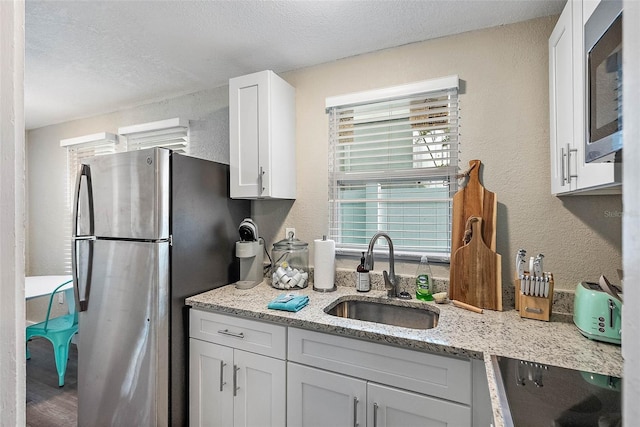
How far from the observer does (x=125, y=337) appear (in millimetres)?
1760

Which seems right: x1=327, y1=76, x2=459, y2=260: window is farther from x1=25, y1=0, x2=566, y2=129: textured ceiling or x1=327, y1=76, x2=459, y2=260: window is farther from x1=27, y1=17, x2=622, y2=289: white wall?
x1=25, y1=0, x2=566, y2=129: textured ceiling

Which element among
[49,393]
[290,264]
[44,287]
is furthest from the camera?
[44,287]

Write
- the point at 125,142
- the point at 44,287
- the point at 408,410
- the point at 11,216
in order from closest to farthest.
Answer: the point at 11,216 → the point at 408,410 → the point at 44,287 → the point at 125,142

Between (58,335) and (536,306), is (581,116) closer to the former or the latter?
(536,306)

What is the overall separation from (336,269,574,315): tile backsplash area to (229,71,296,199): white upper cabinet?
2.21 ft

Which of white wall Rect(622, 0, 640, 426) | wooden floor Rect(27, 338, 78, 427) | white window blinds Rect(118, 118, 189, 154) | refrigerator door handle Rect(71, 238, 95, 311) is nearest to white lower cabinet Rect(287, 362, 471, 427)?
white wall Rect(622, 0, 640, 426)

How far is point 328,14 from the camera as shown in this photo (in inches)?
63.9

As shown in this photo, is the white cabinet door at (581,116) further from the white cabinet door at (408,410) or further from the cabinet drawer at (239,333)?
the cabinet drawer at (239,333)

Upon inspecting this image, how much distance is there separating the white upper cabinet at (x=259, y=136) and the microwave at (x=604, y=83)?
1.53 meters

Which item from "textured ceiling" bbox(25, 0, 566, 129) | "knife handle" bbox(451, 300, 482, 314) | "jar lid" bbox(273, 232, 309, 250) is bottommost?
"knife handle" bbox(451, 300, 482, 314)

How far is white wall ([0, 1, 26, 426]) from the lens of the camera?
1.11 ft

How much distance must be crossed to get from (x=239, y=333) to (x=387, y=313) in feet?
2.66

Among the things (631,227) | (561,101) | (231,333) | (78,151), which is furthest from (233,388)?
(78,151)

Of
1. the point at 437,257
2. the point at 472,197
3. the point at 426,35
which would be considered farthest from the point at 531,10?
the point at 437,257
